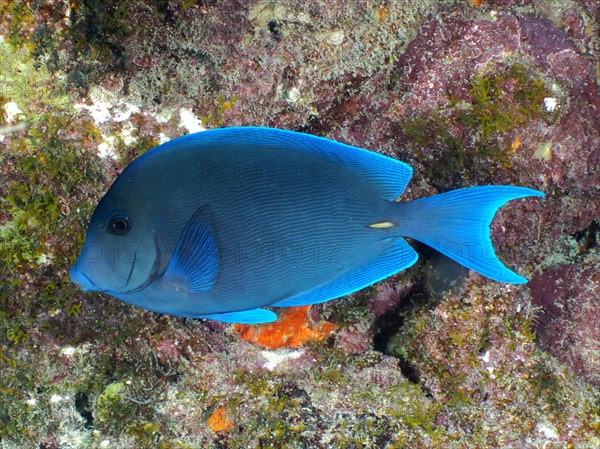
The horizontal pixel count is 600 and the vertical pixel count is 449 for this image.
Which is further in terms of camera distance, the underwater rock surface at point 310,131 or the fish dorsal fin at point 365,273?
the underwater rock surface at point 310,131

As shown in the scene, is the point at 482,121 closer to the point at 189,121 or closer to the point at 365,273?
the point at 365,273

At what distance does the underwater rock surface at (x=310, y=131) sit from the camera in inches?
109

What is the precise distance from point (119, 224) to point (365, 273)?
1.08 m

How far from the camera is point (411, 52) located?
10.3 feet

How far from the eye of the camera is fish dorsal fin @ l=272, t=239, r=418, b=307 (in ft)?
6.82

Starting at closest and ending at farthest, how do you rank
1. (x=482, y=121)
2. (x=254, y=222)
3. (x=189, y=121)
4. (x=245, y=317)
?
(x=254, y=222)
(x=245, y=317)
(x=189, y=121)
(x=482, y=121)

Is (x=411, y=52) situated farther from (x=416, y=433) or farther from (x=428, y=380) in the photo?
(x=416, y=433)

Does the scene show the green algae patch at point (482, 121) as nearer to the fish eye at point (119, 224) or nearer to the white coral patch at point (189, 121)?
the white coral patch at point (189, 121)

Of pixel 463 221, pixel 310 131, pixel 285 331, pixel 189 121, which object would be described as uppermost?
pixel 189 121

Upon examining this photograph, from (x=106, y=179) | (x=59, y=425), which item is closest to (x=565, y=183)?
(x=106, y=179)

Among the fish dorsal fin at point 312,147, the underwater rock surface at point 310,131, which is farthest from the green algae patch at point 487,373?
the fish dorsal fin at point 312,147

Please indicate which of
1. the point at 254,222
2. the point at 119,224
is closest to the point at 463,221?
the point at 254,222

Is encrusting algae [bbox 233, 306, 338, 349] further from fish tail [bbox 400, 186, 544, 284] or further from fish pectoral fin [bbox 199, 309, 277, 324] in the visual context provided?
fish tail [bbox 400, 186, 544, 284]

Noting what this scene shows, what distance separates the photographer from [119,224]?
1.73m
